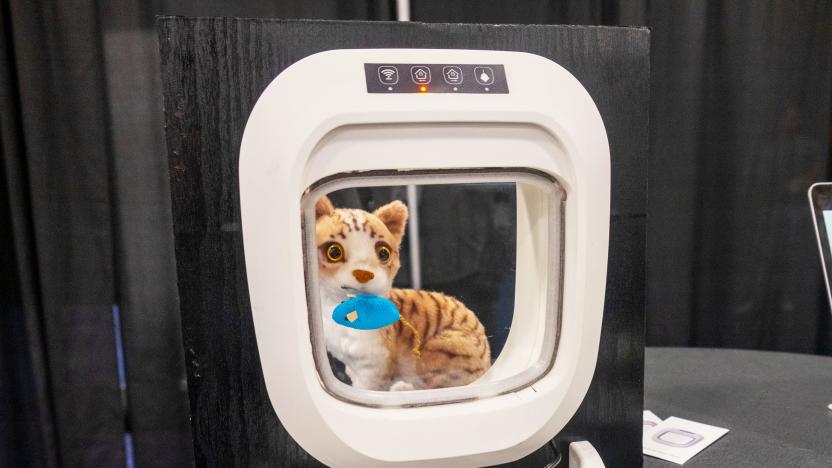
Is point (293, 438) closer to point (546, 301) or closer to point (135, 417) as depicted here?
point (546, 301)

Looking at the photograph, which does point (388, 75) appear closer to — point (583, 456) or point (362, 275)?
point (362, 275)

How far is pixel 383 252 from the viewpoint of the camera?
0.56 m

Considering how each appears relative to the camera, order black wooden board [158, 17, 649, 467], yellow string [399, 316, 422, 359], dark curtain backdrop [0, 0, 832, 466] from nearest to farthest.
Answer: black wooden board [158, 17, 649, 467] < yellow string [399, 316, 422, 359] < dark curtain backdrop [0, 0, 832, 466]

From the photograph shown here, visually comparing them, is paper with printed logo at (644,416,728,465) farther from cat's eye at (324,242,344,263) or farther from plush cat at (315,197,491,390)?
cat's eye at (324,242,344,263)

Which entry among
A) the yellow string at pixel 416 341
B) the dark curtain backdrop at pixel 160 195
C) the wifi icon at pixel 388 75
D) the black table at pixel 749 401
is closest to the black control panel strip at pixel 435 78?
the wifi icon at pixel 388 75

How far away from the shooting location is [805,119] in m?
1.66

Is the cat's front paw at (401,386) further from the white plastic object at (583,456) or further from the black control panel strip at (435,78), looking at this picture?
the black control panel strip at (435,78)

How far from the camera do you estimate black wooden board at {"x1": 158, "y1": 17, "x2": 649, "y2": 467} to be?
18.0 inches

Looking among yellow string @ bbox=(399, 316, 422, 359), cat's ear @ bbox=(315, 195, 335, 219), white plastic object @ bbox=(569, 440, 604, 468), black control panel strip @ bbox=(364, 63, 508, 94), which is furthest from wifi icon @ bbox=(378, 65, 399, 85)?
white plastic object @ bbox=(569, 440, 604, 468)

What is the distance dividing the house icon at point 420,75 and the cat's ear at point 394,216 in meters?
0.13

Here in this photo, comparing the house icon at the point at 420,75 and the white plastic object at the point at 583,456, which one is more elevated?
the house icon at the point at 420,75

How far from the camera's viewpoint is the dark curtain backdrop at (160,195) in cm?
144

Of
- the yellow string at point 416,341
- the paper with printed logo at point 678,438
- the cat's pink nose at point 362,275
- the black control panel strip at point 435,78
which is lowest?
the paper with printed logo at point 678,438

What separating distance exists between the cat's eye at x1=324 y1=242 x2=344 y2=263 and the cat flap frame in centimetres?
5
